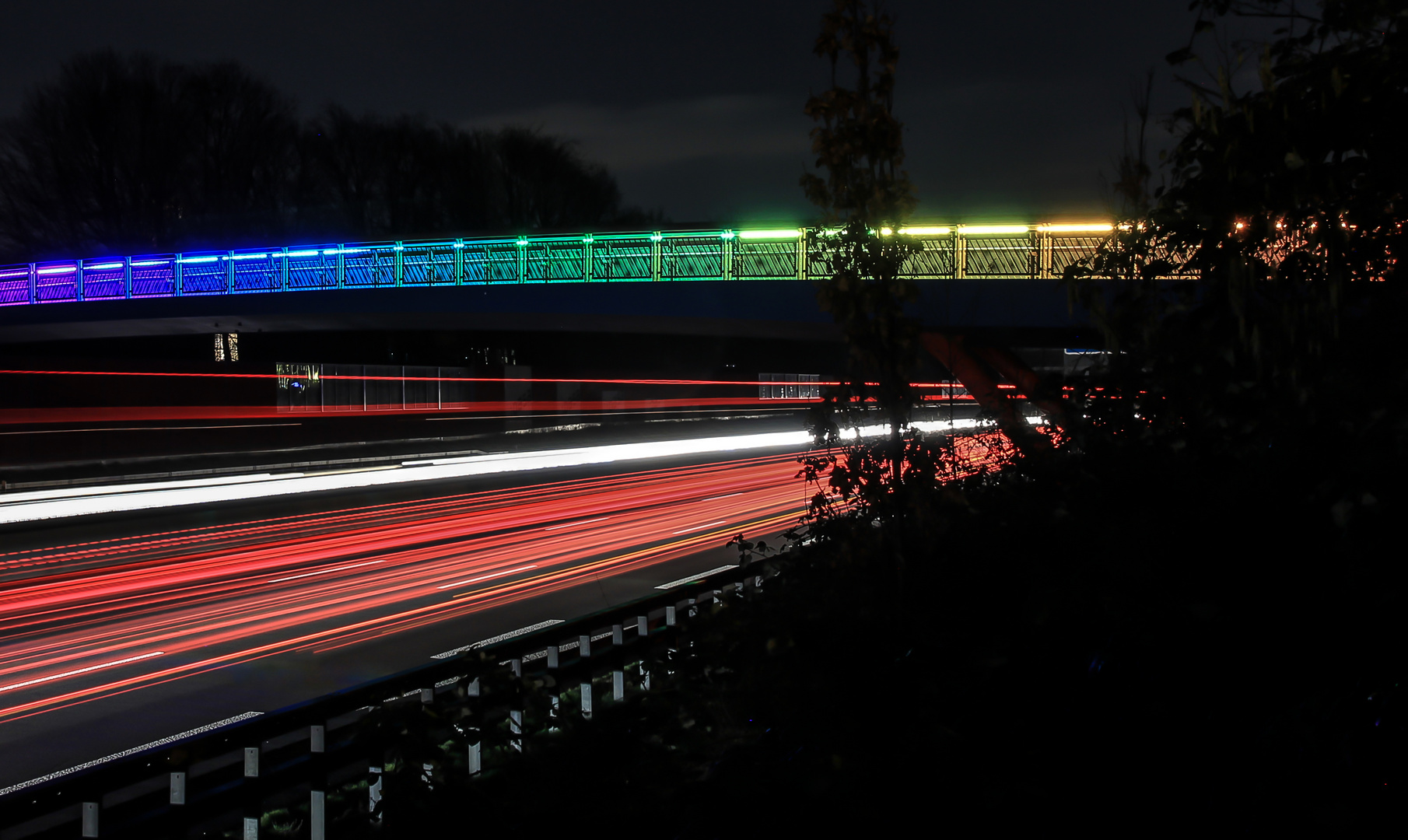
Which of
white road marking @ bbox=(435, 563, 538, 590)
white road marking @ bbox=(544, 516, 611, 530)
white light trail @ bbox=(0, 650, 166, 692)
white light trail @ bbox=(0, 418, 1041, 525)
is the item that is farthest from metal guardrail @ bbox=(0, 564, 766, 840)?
white road marking @ bbox=(544, 516, 611, 530)

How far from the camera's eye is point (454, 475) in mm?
25422

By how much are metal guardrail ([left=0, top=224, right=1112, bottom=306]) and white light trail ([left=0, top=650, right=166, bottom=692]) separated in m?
13.4

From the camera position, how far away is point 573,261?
1043 inches

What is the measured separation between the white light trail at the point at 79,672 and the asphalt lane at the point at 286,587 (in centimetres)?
3

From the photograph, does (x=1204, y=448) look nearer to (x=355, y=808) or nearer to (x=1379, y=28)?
(x=1379, y=28)

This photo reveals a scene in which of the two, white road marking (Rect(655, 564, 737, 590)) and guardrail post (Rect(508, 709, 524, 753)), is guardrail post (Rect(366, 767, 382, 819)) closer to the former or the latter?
guardrail post (Rect(508, 709, 524, 753))

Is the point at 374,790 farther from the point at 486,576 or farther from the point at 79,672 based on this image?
the point at 486,576

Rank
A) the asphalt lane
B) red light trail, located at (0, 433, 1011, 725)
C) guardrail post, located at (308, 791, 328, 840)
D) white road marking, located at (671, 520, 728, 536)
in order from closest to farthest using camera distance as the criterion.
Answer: guardrail post, located at (308, 791, 328, 840)
the asphalt lane
red light trail, located at (0, 433, 1011, 725)
white road marking, located at (671, 520, 728, 536)

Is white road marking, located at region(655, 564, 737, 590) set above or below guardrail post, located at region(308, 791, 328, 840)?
below

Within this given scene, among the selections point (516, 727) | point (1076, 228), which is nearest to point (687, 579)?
point (516, 727)

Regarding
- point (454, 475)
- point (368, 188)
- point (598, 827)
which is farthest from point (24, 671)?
Answer: point (368, 188)

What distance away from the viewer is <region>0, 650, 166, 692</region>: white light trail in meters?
8.78

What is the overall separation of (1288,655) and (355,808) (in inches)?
147

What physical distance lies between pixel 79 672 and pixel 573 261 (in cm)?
1834
